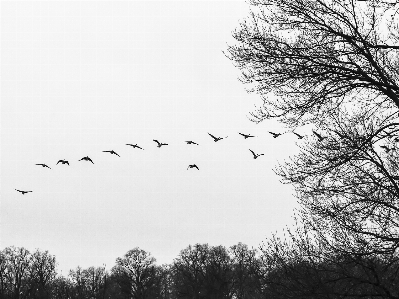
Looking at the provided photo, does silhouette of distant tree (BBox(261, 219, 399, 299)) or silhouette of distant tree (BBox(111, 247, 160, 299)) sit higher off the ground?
silhouette of distant tree (BBox(111, 247, 160, 299))

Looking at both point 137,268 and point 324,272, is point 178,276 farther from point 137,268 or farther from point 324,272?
point 324,272

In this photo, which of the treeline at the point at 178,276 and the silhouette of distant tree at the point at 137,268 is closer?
the treeline at the point at 178,276

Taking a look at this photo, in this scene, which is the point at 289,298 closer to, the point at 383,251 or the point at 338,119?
the point at 383,251

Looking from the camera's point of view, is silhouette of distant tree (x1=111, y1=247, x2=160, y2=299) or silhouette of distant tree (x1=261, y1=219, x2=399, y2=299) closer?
silhouette of distant tree (x1=261, y1=219, x2=399, y2=299)

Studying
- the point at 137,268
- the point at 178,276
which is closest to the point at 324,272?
the point at 178,276

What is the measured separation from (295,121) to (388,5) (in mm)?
2629

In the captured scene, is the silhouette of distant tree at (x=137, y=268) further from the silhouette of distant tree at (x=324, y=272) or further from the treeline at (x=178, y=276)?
the silhouette of distant tree at (x=324, y=272)

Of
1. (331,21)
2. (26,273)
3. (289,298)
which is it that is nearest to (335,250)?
(289,298)

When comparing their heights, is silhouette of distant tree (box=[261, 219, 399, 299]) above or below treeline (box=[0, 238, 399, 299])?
below

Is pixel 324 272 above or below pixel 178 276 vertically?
below

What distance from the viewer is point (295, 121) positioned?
351 inches

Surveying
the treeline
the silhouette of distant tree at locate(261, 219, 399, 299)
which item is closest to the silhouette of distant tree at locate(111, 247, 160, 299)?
the treeline

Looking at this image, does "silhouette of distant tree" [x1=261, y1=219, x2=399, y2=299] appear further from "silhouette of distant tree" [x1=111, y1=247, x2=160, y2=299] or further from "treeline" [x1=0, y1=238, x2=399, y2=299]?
"silhouette of distant tree" [x1=111, y1=247, x2=160, y2=299]

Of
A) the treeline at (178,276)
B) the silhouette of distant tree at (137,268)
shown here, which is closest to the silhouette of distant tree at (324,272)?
the treeline at (178,276)
